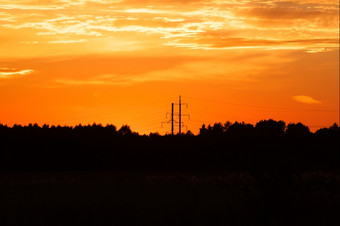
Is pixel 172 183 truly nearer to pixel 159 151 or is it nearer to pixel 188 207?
pixel 188 207

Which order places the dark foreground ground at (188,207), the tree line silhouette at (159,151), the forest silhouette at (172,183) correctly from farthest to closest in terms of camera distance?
the tree line silhouette at (159,151) → the forest silhouette at (172,183) → the dark foreground ground at (188,207)

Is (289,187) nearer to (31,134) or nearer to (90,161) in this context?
(90,161)

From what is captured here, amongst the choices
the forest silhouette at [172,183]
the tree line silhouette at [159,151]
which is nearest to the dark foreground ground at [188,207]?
the forest silhouette at [172,183]

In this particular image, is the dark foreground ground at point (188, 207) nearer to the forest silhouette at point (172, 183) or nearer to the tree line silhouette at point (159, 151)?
the forest silhouette at point (172, 183)

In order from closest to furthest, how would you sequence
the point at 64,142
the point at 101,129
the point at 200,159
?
1. the point at 200,159
2. the point at 64,142
3. the point at 101,129

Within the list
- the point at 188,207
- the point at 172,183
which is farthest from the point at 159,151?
the point at 188,207

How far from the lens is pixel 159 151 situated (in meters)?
84.5

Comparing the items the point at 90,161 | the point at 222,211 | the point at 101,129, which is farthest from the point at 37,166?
the point at 222,211

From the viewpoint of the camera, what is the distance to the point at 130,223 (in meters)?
23.1

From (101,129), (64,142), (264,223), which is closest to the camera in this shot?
(264,223)

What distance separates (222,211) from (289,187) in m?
3.80

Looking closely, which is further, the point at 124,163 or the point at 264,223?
the point at 124,163

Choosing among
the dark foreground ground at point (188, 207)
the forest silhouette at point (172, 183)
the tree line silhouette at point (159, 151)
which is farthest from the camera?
the tree line silhouette at point (159, 151)

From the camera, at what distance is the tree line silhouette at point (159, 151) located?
81.6 meters
